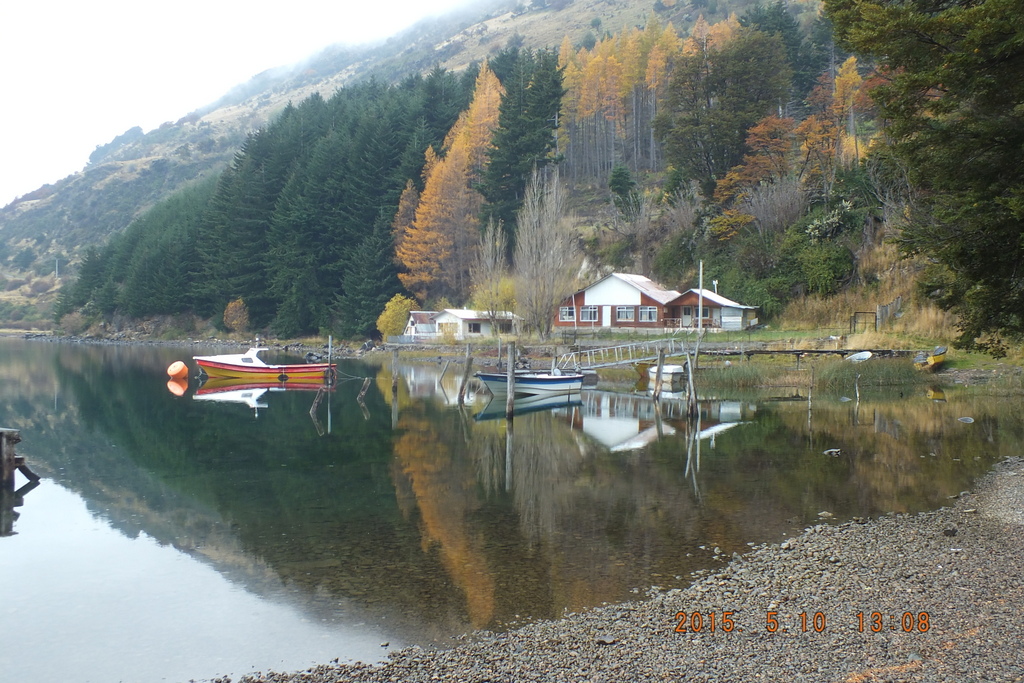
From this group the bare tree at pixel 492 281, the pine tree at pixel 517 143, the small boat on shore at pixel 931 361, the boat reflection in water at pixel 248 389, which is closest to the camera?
the small boat on shore at pixel 931 361

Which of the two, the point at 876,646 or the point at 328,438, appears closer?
the point at 876,646

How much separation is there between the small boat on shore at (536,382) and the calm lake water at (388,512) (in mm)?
4199

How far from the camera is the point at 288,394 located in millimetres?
43219

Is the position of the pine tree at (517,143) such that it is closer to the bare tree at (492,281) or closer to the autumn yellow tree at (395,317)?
the bare tree at (492,281)

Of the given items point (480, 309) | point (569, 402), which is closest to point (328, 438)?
point (569, 402)

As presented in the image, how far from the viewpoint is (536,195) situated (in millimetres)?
61781

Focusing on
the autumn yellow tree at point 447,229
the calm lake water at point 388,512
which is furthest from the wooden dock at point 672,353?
the autumn yellow tree at point 447,229

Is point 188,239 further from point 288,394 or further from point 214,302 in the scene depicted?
point 288,394

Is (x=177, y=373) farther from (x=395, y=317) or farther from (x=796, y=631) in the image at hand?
(x=796, y=631)

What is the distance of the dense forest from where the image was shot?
200 feet

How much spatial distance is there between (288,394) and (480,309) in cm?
2704
